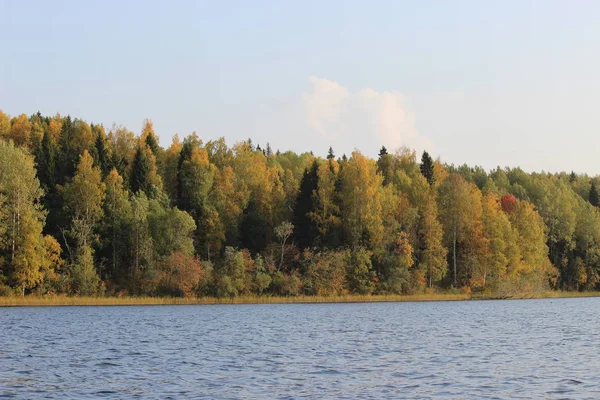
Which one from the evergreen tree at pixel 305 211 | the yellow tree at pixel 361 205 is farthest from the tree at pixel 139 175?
the yellow tree at pixel 361 205

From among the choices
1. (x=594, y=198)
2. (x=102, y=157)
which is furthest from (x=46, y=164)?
(x=594, y=198)

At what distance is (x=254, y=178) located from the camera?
102188 mm

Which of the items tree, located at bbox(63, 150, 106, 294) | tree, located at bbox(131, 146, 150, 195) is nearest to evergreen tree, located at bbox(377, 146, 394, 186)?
tree, located at bbox(131, 146, 150, 195)

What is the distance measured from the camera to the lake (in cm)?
2272

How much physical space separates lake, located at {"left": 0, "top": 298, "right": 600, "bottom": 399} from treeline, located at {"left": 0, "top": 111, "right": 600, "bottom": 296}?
1071 inches

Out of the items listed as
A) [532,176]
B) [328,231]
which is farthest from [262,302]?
[532,176]

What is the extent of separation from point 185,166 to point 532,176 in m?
90.7

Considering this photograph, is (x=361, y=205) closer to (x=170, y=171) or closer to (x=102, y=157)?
(x=170, y=171)

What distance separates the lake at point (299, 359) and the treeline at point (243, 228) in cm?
2721

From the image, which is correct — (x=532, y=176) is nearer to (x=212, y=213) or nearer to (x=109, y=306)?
(x=212, y=213)

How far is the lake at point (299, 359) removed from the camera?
22719 mm

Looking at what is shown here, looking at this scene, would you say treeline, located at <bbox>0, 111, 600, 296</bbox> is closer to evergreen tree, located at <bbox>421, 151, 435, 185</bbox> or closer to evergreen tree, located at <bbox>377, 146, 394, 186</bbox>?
evergreen tree, located at <bbox>421, 151, 435, 185</bbox>

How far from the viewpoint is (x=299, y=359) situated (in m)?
30.0

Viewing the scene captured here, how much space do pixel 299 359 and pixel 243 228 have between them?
6813 centimetres
